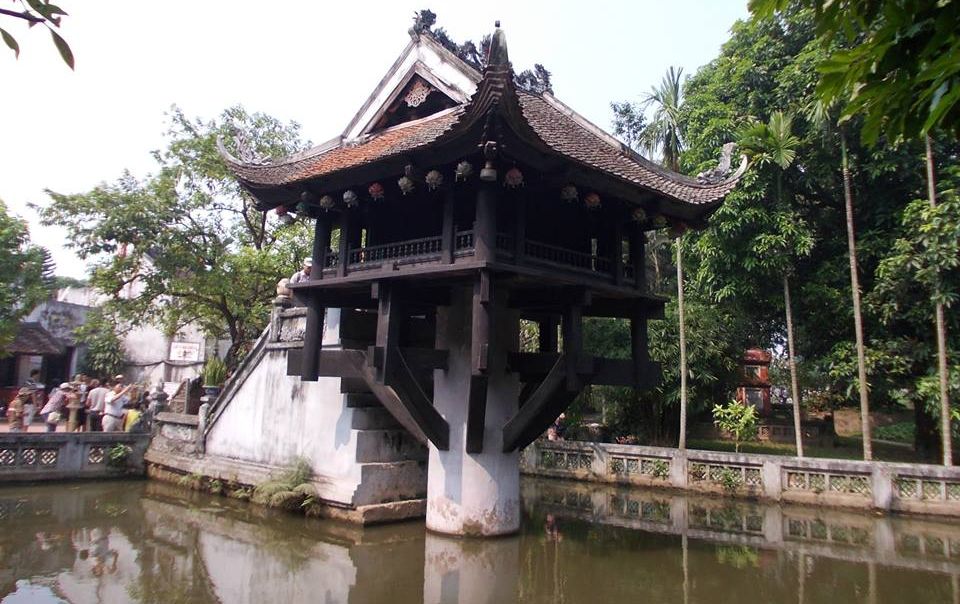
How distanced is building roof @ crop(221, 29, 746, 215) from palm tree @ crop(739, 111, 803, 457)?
20.3 feet

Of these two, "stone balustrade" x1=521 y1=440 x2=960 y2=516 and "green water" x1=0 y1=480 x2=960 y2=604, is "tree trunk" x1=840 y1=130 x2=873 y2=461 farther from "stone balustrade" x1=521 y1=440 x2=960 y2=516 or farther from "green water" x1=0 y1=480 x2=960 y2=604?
"green water" x1=0 y1=480 x2=960 y2=604

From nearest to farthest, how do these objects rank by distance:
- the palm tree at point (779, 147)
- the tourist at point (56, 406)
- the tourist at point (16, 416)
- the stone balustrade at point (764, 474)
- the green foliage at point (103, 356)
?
the stone balustrade at point (764, 474), the tourist at point (56, 406), the palm tree at point (779, 147), the tourist at point (16, 416), the green foliage at point (103, 356)

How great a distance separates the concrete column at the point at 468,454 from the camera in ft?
26.7

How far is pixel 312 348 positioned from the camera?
29.3ft

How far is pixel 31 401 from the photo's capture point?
17172mm

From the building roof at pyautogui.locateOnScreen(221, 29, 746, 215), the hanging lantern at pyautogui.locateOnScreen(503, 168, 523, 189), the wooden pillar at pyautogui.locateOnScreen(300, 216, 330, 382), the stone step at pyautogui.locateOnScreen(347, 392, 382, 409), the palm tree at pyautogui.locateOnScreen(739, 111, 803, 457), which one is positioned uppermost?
the palm tree at pyautogui.locateOnScreen(739, 111, 803, 457)

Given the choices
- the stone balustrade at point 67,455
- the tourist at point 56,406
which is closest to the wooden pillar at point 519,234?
the stone balustrade at point 67,455

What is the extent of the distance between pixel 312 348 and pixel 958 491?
36.7 ft

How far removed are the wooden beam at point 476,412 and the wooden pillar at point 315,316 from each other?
237 centimetres

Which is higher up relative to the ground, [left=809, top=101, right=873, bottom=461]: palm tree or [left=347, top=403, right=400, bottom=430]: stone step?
[left=809, top=101, right=873, bottom=461]: palm tree

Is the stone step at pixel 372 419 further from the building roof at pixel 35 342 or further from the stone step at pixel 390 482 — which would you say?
the building roof at pixel 35 342

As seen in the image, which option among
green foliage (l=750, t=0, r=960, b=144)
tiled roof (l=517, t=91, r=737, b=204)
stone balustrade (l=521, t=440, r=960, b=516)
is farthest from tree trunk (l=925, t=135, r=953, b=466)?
green foliage (l=750, t=0, r=960, b=144)

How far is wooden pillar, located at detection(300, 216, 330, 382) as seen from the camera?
886cm

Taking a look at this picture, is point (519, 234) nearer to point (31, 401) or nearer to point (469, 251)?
point (469, 251)
